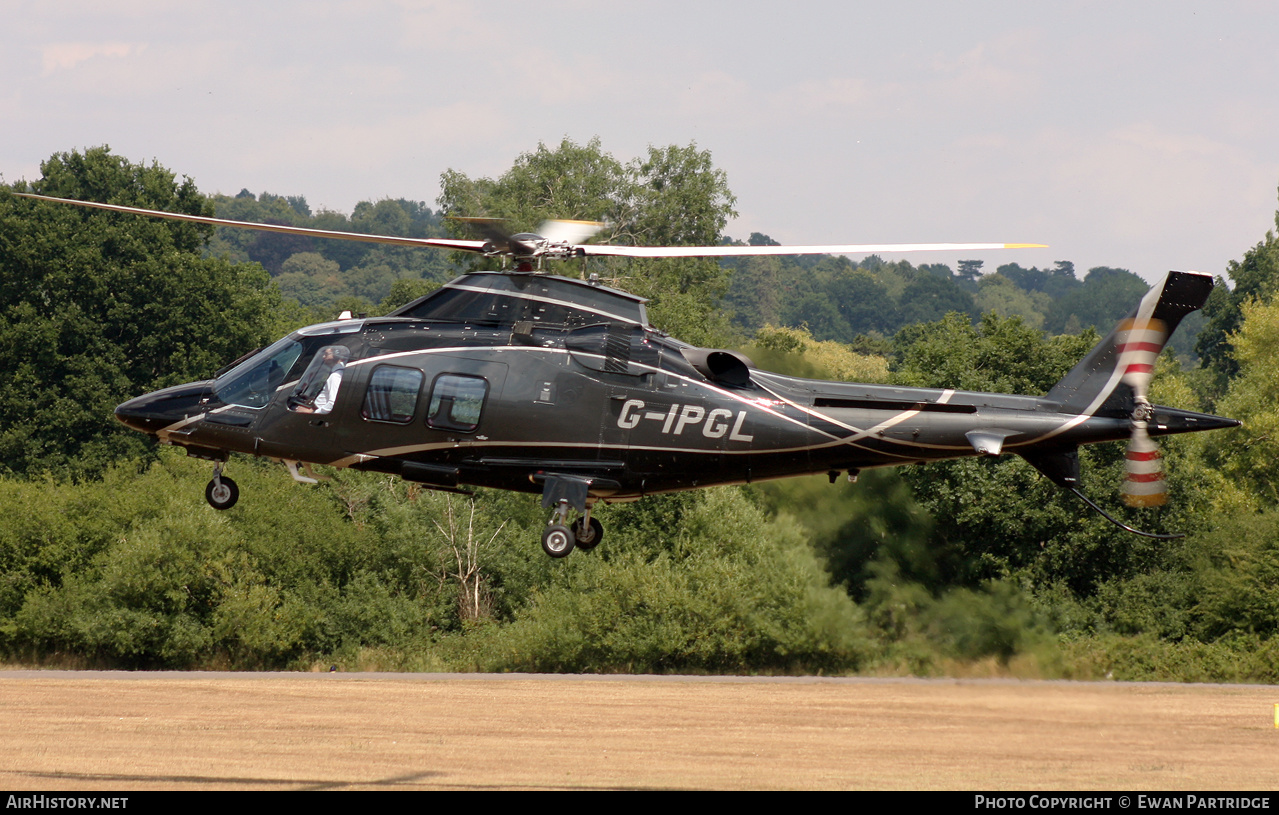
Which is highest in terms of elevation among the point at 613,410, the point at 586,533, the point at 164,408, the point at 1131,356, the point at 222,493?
the point at 1131,356

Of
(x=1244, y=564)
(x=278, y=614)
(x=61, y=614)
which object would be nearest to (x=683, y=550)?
(x=278, y=614)

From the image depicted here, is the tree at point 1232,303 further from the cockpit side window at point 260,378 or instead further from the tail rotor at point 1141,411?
the cockpit side window at point 260,378

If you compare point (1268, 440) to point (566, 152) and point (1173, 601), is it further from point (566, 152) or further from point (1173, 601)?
point (566, 152)

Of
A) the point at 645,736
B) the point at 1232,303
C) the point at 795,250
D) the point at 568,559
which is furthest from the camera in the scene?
the point at 1232,303

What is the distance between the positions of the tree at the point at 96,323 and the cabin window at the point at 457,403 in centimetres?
4726

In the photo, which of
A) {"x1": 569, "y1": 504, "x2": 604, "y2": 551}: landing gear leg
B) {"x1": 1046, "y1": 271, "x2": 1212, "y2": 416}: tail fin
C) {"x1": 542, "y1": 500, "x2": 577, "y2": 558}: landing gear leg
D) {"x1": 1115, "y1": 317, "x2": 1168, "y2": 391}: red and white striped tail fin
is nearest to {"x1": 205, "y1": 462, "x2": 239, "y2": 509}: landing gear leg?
{"x1": 542, "y1": 500, "x2": 577, "y2": 558}: landing gear leg

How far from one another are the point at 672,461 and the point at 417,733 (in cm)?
1102

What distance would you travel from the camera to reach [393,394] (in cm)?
1797

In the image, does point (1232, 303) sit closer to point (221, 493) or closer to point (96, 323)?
point (96, 323)

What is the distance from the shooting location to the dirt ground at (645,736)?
15.4 metres

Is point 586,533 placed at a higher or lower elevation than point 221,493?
lower

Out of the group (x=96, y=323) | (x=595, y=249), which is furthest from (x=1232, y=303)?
(x=595, y=249)

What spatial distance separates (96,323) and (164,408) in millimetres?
48264

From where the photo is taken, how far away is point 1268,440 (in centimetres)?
5334
